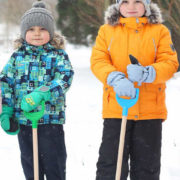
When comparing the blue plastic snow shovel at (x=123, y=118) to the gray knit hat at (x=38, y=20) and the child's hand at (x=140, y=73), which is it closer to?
the child's hand at (x=140, y=73)

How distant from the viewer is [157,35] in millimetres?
2344

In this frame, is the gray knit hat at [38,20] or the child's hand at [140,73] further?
the gray knit hat at [38,20]

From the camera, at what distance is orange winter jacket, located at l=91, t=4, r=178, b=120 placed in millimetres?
2332

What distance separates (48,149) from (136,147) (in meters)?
0.64

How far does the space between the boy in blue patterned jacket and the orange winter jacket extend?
31cm

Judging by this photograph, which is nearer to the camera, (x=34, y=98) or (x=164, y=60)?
(x=34, y=98)

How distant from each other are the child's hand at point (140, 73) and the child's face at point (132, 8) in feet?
1.34

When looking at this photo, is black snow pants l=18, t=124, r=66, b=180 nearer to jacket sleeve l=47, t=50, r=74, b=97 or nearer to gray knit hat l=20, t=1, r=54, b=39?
jacket sleeve l=47, t=50, r=74, b=97

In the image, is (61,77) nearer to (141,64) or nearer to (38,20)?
(38,20)

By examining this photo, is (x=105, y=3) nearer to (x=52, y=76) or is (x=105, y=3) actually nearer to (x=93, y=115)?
(x=93, y=115)

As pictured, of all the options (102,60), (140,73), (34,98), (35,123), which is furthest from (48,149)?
(140,73)

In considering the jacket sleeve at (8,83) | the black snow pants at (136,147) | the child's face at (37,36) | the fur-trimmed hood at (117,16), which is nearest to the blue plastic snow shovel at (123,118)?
the black snow pants at (136,147)

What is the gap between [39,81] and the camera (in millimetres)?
2418

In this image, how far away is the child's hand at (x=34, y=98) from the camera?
2203 millimetres
